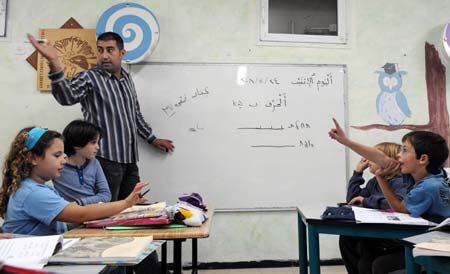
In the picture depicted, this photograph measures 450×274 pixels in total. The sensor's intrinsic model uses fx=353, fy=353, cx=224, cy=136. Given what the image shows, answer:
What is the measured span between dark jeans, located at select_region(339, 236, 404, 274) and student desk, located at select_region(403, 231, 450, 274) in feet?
1.25

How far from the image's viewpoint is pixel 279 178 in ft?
8.94

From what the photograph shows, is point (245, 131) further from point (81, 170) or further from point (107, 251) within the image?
point (107, 251)

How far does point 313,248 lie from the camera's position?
1.55 metres

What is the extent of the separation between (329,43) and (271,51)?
0.48 metres

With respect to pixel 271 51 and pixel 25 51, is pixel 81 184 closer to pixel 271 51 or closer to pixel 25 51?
pixel 25 51

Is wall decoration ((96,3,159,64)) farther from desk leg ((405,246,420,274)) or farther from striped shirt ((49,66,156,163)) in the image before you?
desk leg ((405,246,420,274))

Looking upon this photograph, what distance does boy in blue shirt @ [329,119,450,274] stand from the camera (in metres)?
1.49

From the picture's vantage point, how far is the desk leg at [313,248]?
1529 mm

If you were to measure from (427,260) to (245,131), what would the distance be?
181cm

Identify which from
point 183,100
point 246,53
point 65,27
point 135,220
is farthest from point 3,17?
point 135,220

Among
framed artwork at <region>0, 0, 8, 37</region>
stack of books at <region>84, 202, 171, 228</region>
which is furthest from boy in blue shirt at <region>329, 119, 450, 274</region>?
framed artwork at <region>0, 0, 8, 37</region>

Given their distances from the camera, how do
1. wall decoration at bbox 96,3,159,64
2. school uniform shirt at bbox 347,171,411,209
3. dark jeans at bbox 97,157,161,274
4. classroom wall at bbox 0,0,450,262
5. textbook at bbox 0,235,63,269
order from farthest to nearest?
classroom wall at bbox 0,0,450,262
wall decoration at bbox 96,3,159,64
dark jeans at bbox 97,157,161,274
school uniform shirt at bbox 347,171,411,209
textbook at bbox 0,235,63,269

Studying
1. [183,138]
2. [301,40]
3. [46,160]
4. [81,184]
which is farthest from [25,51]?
[301,40]

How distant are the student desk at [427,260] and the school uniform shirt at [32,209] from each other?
113 cm
